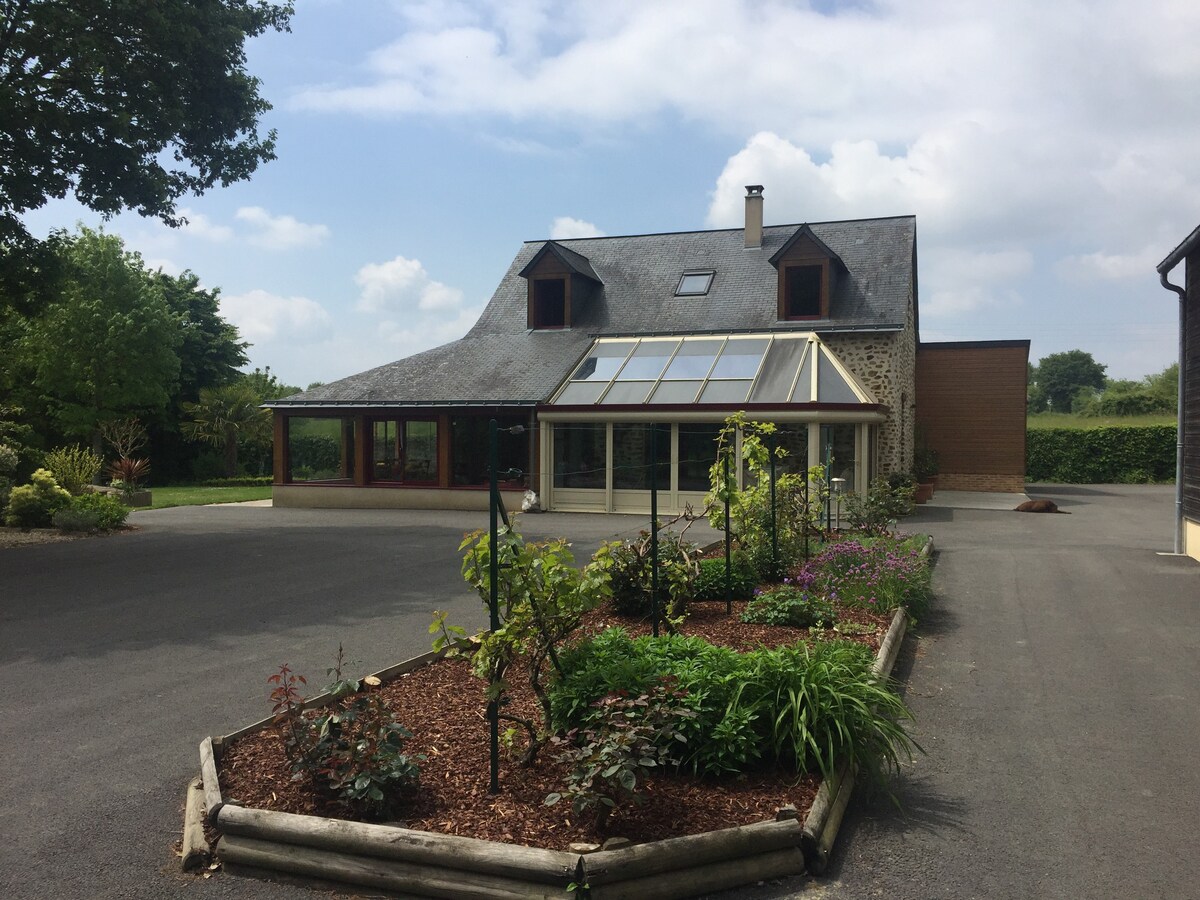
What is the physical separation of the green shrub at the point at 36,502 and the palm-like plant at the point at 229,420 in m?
15.8

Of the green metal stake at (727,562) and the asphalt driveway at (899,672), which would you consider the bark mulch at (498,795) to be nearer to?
the asphalt driveway at (899,672)

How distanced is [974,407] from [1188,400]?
417 inches

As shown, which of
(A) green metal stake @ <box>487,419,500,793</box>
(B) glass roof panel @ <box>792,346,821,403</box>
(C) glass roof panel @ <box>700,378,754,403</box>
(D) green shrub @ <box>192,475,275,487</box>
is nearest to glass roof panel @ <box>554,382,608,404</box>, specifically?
(C) glass roof panel @ <box>700,378,754,403</box>

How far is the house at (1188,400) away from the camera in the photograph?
12.0m

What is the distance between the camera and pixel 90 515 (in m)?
15.0

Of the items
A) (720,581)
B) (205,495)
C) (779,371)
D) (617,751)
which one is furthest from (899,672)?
(205,495)

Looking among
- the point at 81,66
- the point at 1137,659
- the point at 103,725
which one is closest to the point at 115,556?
the point at 81,66

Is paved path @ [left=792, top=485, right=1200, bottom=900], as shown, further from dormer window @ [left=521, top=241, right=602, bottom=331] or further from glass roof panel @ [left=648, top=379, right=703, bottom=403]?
dormer window @ [left=521, top=241, right=602, bottom=331]

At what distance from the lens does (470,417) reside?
19594 millimetres

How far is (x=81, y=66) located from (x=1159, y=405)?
1561 inches

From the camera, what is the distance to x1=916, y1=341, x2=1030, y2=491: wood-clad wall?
22641mm

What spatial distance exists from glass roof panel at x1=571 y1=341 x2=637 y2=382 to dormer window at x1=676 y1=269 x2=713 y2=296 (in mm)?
2566

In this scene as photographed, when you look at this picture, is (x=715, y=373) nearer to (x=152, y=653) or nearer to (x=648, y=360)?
(x=648, y=360)

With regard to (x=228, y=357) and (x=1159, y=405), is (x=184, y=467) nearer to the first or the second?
(x=228, y=357)
